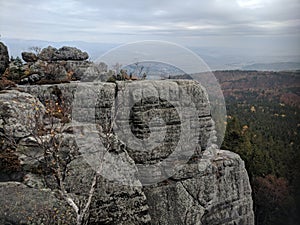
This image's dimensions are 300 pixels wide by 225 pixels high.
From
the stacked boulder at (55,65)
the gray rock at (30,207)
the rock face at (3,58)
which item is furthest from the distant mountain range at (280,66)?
the rock face at (3,58)

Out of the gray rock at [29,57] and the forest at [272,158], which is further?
the gray rock at [29,57]

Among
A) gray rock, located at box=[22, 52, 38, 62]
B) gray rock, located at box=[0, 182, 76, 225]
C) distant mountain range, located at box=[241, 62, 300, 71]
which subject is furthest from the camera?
gray rock, located at box=[22, 52, 38, 62]

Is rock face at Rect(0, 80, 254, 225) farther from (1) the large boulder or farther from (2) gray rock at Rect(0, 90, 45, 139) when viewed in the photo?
(1) the large boulder

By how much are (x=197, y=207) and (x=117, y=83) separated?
251 inches

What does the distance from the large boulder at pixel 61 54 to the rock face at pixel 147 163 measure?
622cm

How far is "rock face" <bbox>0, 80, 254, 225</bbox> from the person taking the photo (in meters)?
8.34

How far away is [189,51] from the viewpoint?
33.5 ft

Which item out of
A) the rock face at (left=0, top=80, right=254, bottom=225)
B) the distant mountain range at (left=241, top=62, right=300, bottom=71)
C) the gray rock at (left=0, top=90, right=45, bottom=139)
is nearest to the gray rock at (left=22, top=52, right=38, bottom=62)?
the rock face at (left=0, top=80, right=254, bottom=225)

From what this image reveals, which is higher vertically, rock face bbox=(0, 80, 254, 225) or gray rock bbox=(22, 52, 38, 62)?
gray rock bbox=(22, 52, 38, 62)

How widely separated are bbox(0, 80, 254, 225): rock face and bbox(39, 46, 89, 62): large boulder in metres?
6.22

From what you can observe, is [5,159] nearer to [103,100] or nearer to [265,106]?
[103,100]

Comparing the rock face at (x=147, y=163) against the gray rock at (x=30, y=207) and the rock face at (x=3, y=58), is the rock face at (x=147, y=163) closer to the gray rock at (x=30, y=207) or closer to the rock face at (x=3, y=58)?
the gray rock at (x=30, y=207)

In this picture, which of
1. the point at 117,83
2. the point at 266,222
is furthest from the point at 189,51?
the point at 266,222

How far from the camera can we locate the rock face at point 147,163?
8344 mm
